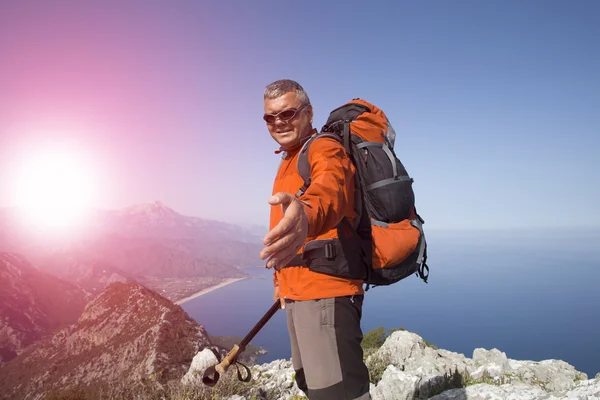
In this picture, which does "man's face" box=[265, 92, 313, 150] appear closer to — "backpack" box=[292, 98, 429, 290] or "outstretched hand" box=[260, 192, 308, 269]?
"backpack" box=[292, 98, 429, 290]

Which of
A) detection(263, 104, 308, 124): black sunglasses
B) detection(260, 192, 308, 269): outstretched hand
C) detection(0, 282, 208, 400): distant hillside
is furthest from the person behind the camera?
detection(0, 282, 208, 400): distant hillside

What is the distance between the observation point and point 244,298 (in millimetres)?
186750

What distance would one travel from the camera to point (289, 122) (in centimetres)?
291

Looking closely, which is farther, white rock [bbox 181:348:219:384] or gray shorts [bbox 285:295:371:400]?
white rock [bbox 181:348:219:384]

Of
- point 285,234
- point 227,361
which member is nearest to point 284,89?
point 285,234

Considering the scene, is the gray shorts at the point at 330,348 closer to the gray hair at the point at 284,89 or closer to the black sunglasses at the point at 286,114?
the black sunglasses at the point at 286,114

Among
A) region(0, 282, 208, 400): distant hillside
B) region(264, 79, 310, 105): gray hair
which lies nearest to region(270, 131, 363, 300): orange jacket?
region(264, 79, 310, 105): gray hair

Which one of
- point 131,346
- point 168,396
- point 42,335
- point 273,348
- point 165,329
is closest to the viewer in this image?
point 168,396

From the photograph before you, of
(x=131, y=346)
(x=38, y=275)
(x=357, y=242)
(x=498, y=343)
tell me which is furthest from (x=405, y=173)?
(x=38, y=275)

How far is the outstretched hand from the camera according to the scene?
131cm

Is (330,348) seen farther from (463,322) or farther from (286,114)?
(463,322)

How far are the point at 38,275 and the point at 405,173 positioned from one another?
16010 cm

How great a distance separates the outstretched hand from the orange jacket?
0.11 metres

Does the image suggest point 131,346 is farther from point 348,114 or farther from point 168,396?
point 348,114
